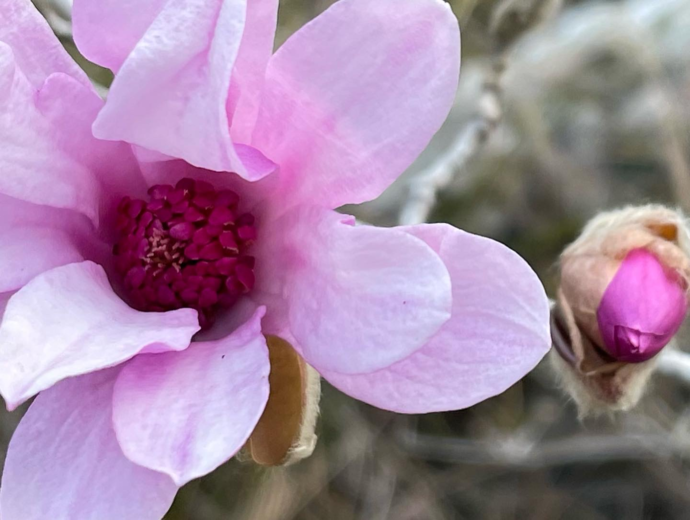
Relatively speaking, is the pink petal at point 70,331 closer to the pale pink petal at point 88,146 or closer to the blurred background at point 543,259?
the pale pink petal at point 88,146

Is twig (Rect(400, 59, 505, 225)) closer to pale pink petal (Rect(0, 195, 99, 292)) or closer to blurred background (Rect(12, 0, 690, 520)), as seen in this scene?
blurred background (Rect(12, 0, 690, 520))

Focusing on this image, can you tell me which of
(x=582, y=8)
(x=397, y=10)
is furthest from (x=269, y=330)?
(x=582, y=8)

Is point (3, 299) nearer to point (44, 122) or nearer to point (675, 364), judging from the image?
point (44, 122)

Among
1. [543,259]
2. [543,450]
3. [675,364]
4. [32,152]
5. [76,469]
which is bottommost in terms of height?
[543,450]

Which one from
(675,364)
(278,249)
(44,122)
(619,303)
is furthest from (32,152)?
(675,364)

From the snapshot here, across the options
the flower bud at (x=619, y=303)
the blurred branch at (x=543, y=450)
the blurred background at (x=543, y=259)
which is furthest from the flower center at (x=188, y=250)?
the blurred branch at (x=543, y=450)

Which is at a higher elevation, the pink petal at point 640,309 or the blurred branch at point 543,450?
the pink petal at point 640,309
